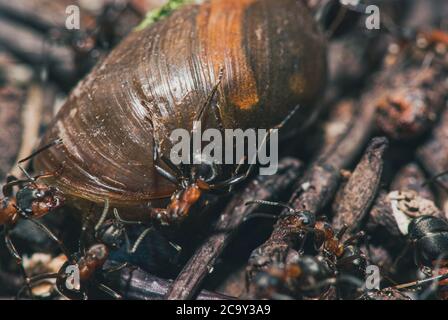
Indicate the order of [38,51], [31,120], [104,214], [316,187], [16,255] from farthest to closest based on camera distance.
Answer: [38,51], [31,120], [316,187], [16,255], [104,214]

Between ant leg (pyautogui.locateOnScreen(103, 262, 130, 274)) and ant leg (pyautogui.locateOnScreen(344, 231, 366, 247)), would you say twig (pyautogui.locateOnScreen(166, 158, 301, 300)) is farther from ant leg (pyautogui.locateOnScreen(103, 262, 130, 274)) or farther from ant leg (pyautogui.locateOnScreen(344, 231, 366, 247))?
ant leg (pyautogui.locateOnScreen(344, 231, 366, 247))

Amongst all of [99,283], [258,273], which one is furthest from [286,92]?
[99,283]

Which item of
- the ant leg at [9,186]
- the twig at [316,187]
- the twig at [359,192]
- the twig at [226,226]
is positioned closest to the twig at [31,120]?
the ant leg at [9,186]

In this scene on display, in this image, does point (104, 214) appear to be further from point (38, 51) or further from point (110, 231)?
point (38, 51)

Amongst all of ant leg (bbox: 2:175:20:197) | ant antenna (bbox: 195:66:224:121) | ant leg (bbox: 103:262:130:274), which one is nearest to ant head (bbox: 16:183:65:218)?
ant leg (bbox: 2:175:20:197)

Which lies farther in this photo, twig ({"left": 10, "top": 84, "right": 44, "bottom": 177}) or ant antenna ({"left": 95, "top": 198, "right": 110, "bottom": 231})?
twig ({"left": 10, "top": 84, "right": 44, "bottom": 177})

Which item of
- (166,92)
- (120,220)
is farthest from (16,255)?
(166,92)

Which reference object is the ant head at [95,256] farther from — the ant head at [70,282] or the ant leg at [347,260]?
the ant leg at [347,260]

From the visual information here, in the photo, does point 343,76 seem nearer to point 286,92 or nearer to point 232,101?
point 286,92
